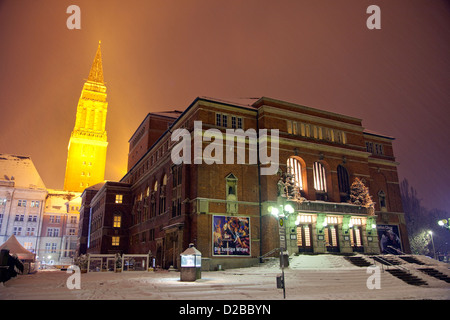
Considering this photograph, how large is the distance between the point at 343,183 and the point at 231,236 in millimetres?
18243

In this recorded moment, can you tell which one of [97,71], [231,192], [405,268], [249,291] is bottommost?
[249,291]

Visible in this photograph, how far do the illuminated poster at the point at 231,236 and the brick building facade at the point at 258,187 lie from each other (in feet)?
0.35

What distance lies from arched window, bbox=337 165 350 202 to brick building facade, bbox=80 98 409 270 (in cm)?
13

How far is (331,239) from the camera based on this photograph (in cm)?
4081

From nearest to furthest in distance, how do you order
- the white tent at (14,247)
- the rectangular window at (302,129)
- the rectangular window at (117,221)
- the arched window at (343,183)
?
1. the white tent at (14,247)
2. the rectangular window at (302,129)
3. the arched window at (343,183)
4. the rectangular window at (117,221)

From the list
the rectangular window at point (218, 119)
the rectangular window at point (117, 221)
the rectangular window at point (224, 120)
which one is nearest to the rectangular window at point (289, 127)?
the rectangular window at point (224, 120)

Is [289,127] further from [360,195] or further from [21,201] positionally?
[21,201]

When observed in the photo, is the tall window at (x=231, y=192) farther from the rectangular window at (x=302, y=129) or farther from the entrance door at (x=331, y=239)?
the entrance door at (x=331, y=239)

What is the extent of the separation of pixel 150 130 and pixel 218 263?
33220 mm

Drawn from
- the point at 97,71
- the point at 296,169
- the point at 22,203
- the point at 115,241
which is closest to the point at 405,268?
the point at 296,169

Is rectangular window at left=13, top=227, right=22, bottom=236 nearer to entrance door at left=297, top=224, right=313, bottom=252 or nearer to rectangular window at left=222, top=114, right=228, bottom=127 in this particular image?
rectangular window at left=222, top=114, right=228, bottom=127

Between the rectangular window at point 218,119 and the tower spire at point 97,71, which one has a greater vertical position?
the tower spire at point 97,71

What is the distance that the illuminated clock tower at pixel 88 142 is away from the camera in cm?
11288
